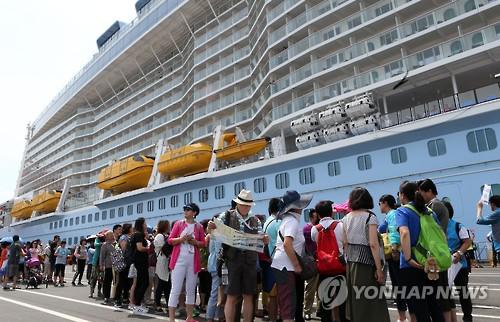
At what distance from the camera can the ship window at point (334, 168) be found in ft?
54.5

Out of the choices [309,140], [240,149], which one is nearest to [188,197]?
[240,149]

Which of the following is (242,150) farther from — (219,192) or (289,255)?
(289,255)

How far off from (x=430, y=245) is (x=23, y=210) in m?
51.6

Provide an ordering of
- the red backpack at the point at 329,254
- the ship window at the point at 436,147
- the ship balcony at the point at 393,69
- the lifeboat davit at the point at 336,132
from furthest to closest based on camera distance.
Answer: the lifeboat davit at the point at 336,132
the ship balcony at the point at 393,69
the ship window at the point at 436,147
the red backpack at the point at 329,254

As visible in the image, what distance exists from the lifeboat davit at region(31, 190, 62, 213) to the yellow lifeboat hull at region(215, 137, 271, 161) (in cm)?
2710

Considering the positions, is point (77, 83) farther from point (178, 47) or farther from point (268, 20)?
point (268, 20)

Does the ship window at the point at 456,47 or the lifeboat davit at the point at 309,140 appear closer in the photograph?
the ship window at the point at 456,47

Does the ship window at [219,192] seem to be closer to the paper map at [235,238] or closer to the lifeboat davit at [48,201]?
the paper map at [235,238]

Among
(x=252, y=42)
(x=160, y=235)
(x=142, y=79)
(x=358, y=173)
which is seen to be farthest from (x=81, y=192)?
(x=160, y=235)

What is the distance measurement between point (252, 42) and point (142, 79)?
769 inches

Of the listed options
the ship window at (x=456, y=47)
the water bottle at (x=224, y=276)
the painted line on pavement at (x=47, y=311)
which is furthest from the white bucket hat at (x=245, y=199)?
the ship window at (x=456, y=47)

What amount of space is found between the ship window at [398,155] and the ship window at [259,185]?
272 inches

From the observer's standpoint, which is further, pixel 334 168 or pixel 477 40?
pixel 334 168

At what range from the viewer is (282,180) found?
61.3 feet
